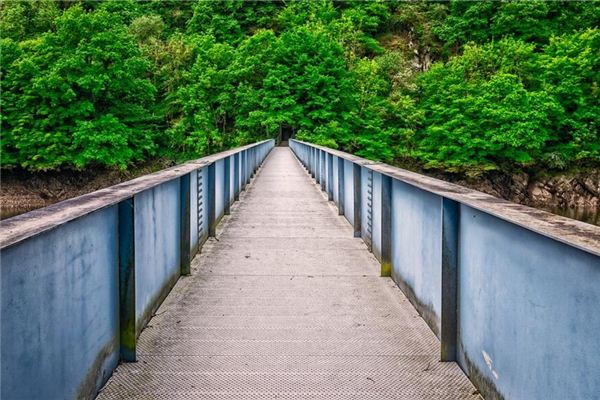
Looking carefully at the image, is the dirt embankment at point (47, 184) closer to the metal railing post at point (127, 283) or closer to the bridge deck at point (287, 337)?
the bridge deck at point (287, 337)

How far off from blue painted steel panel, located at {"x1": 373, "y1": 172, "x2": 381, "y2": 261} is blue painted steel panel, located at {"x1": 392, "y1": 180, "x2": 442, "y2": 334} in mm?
790

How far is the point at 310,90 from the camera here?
203 ft

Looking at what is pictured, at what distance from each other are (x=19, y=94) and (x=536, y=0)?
5213 centimetres

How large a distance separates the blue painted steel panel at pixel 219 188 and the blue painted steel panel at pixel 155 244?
378 centimetres

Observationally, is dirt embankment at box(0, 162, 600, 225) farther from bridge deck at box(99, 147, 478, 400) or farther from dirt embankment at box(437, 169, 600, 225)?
bridge deck at box(99, 147, 478, 400)

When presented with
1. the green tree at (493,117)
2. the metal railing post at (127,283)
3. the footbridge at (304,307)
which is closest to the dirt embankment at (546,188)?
the green tree at (493,117)

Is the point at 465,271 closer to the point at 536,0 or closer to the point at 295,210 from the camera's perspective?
the point at 295,210

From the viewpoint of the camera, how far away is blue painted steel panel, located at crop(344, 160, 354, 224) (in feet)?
32.3

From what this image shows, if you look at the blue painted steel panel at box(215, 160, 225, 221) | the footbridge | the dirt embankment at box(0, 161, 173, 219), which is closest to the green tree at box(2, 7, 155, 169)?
the dirt embankment at box(0, 161, 173, 219)

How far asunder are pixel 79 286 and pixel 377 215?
14.4 feet

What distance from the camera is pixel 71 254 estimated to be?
116 inches

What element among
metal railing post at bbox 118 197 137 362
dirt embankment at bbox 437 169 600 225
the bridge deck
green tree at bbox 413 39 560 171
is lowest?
dirt embankment at bbox 437 169 600 225

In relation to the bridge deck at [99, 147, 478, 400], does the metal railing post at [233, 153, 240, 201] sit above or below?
above

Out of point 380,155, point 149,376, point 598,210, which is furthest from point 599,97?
point 149,376
